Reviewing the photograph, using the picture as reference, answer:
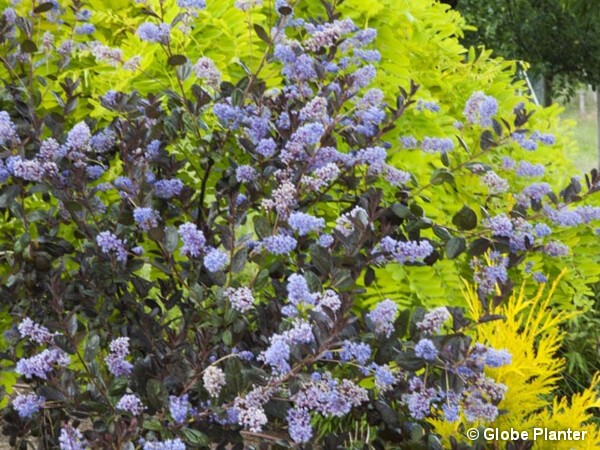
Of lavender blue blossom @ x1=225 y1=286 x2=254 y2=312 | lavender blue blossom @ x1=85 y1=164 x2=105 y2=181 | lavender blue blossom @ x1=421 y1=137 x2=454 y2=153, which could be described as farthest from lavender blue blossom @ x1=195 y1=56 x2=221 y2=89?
lavender blue blossom @ x1=225 y1=286 x2=254 y2=312

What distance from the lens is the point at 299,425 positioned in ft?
6.49

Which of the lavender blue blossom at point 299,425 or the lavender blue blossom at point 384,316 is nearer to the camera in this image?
the lavender blue blossom at point 299,425

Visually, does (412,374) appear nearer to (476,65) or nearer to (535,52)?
(476,65)

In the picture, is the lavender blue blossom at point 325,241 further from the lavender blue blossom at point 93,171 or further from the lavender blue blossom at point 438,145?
the lavender blue blossom at point 93,171

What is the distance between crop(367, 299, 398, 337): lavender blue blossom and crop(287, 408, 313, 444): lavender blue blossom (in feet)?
1.01

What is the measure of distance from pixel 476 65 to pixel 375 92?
1.52 m

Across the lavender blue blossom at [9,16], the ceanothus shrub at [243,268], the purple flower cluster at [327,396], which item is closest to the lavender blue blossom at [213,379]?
the ceanothus shrub at [243,268]

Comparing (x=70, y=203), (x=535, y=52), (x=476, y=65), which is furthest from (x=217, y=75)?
(x=535, y=52)

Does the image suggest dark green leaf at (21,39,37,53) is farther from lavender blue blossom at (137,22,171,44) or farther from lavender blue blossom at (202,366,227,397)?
lavender blue blossom at (202,366,227,397)

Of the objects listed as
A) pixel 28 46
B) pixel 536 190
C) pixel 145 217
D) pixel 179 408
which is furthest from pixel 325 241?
pixel 28 46

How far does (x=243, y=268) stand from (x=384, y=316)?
0.35 m

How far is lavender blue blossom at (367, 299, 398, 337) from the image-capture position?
2.15 m

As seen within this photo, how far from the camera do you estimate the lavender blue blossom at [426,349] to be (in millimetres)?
2010

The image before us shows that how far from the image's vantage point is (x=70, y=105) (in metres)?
2.69
